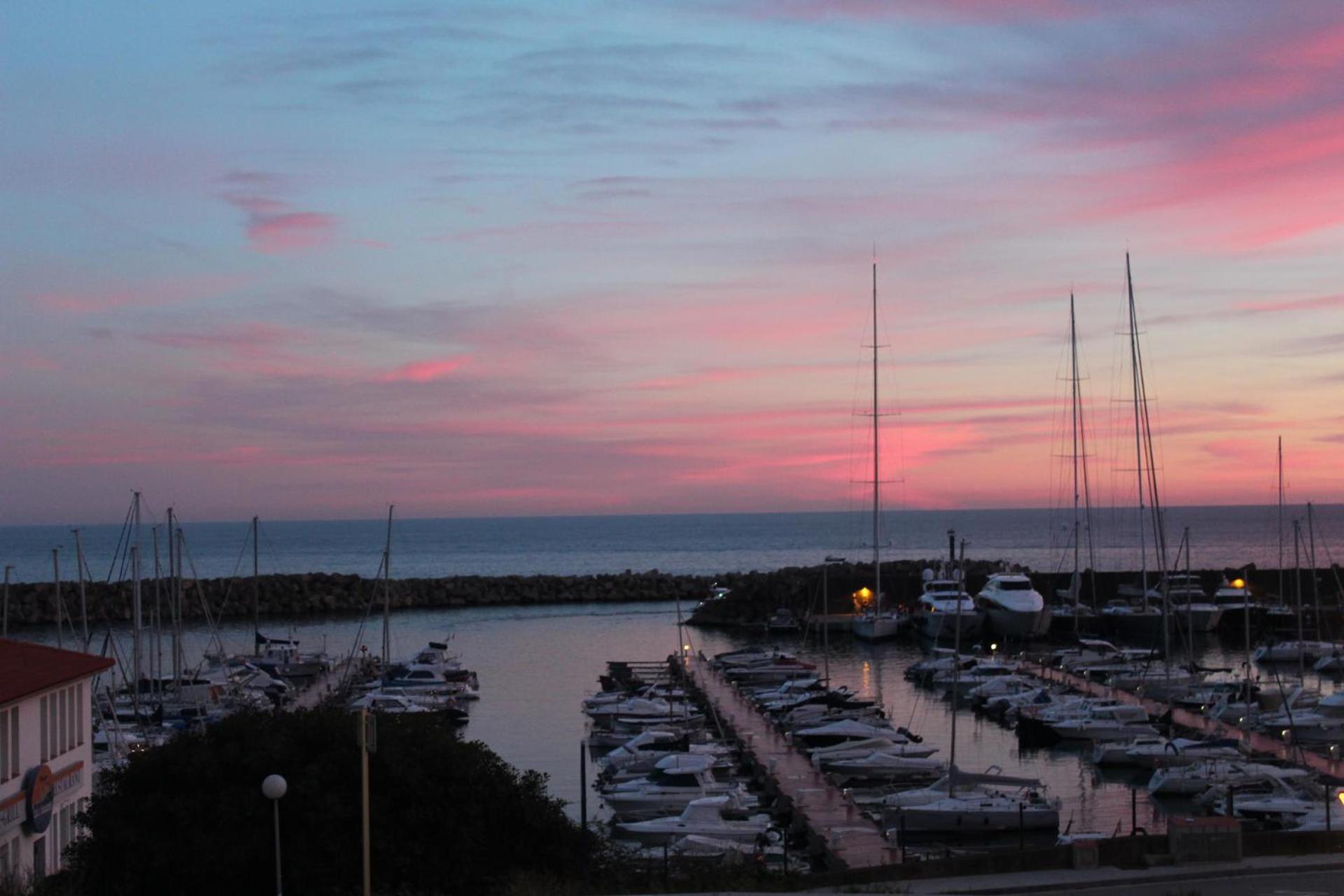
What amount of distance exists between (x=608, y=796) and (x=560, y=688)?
21718 mm

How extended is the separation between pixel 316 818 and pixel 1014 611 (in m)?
50.9

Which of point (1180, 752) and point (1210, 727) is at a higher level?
point (1180, 752)

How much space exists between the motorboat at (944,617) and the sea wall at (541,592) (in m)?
5.80

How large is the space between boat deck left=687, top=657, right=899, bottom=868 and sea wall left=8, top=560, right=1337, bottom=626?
1096 inches

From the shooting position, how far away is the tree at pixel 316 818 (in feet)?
55.8

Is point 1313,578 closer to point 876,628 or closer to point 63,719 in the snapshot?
point 876,628

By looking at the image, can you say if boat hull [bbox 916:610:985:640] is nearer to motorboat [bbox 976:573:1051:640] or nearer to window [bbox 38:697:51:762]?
motorboat [bbox 976:573:1051:640]

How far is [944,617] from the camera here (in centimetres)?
6400

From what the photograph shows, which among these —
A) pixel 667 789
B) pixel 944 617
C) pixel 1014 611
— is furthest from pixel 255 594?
pixel 667 789

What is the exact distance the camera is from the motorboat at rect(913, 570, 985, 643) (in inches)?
2530

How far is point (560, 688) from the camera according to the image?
52.9 meters

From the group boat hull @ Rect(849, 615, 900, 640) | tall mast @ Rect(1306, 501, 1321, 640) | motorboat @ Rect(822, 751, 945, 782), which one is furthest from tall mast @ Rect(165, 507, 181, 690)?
tall mast @ Rect(1306, 501, 1321, 640)

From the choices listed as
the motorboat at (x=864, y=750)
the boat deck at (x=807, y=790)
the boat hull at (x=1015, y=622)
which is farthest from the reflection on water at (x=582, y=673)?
the boat deck at (x=807, y=790)

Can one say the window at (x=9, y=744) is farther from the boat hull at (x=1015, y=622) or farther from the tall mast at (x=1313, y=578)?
the boat hull at (x=1015, y=622)
